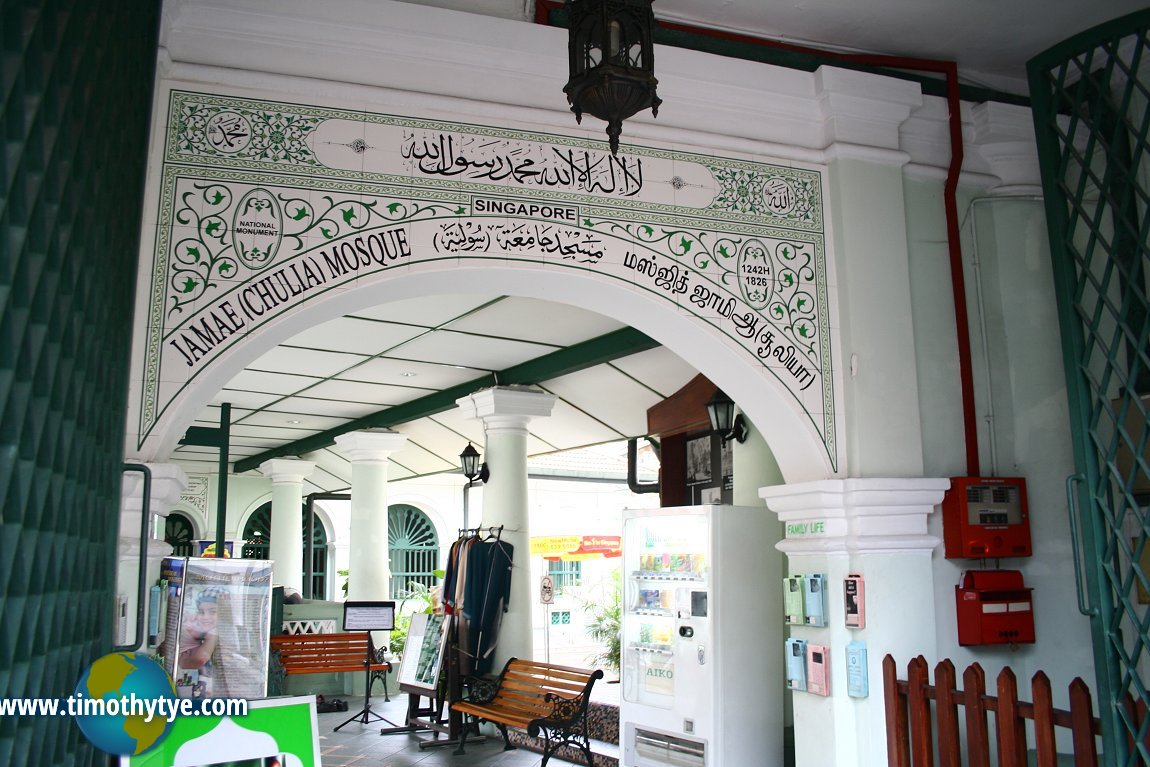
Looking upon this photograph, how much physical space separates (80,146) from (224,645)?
206 centimetres

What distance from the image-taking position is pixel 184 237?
3.71m

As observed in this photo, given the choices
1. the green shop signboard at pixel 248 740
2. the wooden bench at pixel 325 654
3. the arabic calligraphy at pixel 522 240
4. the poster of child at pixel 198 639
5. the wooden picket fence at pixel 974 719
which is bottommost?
the wooden bench at pixel 325 654

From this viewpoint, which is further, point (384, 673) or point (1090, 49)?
point (384, 673)

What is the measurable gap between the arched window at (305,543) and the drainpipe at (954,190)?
1273 centimetres

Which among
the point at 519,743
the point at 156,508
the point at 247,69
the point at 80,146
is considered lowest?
the point at 519,743

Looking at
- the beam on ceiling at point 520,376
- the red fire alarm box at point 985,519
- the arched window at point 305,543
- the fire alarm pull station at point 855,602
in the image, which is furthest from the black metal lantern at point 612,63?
the arched window at point 305,543

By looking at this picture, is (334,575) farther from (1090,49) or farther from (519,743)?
(1090,49)

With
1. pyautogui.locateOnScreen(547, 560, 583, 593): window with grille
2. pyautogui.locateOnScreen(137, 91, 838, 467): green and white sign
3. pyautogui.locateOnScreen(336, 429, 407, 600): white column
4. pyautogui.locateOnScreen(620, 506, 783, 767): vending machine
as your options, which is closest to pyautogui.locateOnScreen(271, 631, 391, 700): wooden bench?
pyautogui.locateOnScreen(336, 429, 407, 600): white column

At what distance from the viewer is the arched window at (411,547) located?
1579 cm

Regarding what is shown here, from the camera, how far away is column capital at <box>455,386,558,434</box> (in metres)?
8.05

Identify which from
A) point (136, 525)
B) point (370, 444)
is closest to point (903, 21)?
point (136, 525)

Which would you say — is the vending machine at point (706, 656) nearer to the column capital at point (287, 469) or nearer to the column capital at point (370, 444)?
the column capital at point (370, 444)

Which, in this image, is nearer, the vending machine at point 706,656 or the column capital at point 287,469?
the vending machine at point 706,656

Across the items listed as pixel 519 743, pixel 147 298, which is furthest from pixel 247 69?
pixel 519 743
